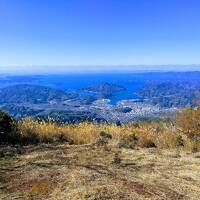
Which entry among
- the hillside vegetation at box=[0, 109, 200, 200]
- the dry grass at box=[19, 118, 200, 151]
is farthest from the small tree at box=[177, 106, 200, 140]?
the dry grass at box=[19, 118, 200, 151]

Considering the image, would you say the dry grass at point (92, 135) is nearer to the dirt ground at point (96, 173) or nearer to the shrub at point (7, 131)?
the shrub at point (7, 131)

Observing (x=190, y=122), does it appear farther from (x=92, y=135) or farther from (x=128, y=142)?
(x=92, y=135)

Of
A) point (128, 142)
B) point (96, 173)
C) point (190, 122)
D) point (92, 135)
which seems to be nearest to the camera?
point (96, 173)

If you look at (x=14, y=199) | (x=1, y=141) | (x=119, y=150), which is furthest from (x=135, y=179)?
(x=1, y=141)

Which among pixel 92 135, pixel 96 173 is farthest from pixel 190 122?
pixel 96 173

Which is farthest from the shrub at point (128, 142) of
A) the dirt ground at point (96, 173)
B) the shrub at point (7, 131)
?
the shrub at point (7, 131)

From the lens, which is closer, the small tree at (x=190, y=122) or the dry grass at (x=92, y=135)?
the dry grass at (x=92, y=135)
